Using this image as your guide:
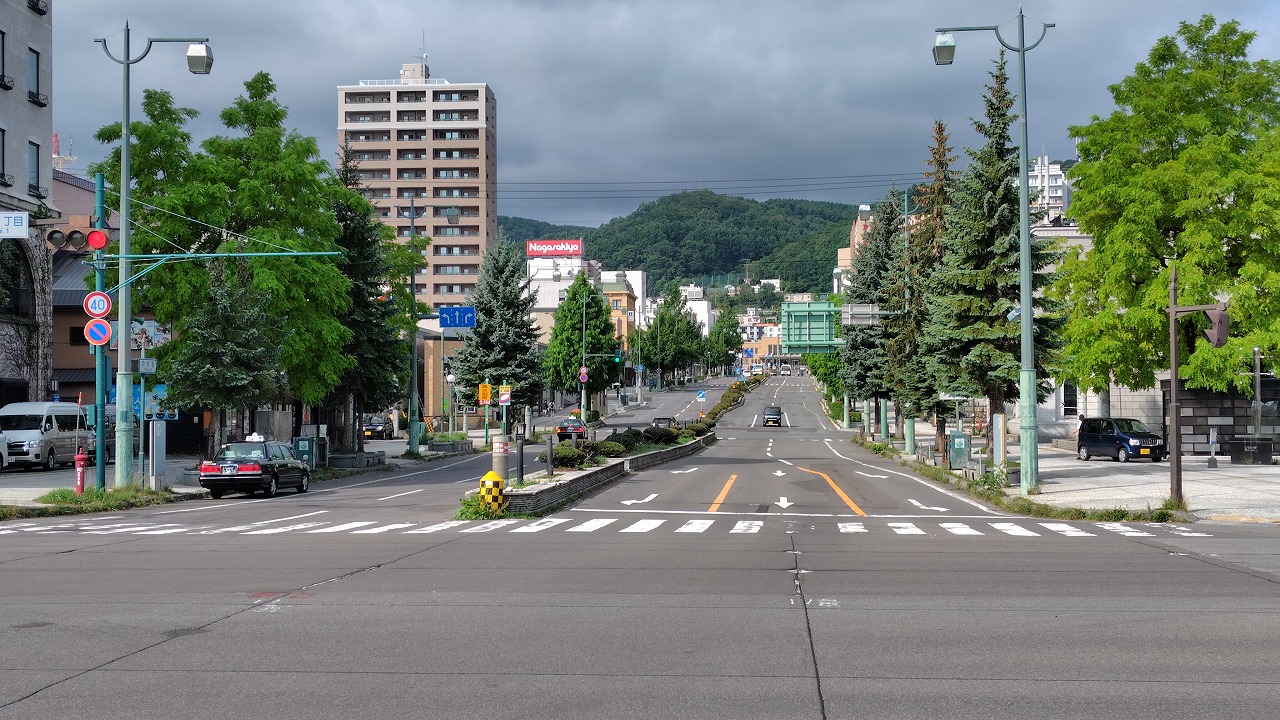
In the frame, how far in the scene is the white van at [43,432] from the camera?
39250mm

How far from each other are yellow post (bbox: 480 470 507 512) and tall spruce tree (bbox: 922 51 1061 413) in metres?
19.1

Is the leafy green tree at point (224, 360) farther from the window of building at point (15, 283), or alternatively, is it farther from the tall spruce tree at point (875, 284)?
the tall spruce tree at point (875, 284)

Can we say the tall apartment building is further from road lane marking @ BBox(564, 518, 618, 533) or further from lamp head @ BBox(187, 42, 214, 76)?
road lane marking @ BBox(564, 518, 618, 533)

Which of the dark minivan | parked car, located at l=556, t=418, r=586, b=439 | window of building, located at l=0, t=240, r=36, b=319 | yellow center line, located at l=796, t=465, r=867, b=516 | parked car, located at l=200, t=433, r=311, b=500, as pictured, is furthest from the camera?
parked car, located at l=556, t=418, r=586, b=439

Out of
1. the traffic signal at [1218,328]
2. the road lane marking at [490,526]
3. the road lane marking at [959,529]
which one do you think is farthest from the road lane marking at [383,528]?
the traffic signal at [1218,328]

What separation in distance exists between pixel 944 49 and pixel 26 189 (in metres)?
38.6

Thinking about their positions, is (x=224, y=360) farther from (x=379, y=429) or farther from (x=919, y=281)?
(x=379, y=429)

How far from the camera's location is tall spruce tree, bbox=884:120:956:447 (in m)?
47.2

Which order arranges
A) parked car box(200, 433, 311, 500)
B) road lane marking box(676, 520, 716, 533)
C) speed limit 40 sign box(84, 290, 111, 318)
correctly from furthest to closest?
parked car box(200, 433, 311, 500) → speed limit 40 sign box(84, 290, 111, 318) → road lane marking box(676, 520, 716, 533)

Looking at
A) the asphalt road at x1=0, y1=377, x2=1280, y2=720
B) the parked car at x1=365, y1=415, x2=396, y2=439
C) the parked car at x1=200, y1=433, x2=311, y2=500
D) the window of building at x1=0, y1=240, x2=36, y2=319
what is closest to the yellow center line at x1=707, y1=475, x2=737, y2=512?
the asphalt road at x1=0, y1=377, x2=1280, y2=720

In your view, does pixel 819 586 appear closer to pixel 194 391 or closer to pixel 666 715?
pixel 666 715

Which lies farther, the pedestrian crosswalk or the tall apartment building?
the tall apartment building

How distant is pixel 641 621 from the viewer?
32.5 feet

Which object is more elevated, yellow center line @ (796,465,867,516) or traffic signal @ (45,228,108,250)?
traffic signal @ (45,228,108,250)
